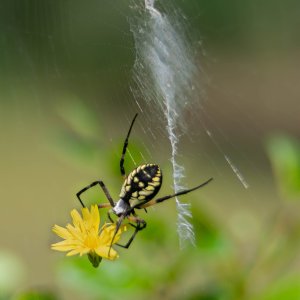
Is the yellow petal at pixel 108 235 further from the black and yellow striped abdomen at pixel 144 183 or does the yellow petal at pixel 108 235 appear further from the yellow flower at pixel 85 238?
the black and yellow striped abdomen at pixel 144 183

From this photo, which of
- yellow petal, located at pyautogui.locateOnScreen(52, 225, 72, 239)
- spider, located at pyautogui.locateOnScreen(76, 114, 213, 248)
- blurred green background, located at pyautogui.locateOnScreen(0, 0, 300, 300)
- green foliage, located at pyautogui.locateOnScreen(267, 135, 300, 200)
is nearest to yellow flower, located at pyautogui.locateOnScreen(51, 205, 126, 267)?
yellow petal, located at pyautogui.locateOnScreen(52, 225, 72, 239)

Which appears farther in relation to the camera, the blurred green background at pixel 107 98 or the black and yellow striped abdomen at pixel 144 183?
the blurred green background at pixel 107 98

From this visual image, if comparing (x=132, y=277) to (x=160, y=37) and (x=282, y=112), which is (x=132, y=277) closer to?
(x=160, y=37)

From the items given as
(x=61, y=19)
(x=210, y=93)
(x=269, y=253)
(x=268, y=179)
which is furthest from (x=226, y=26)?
(x=269, y=253)

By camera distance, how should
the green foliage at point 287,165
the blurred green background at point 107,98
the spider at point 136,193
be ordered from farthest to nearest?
the blurred green background at point 107,98, the green foliage at point 287,165, the spider at point 136,193

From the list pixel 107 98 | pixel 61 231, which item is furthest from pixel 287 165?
pixel 107 98

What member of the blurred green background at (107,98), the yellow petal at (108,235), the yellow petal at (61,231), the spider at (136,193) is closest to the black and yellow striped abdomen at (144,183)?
the spider at (136,193)
